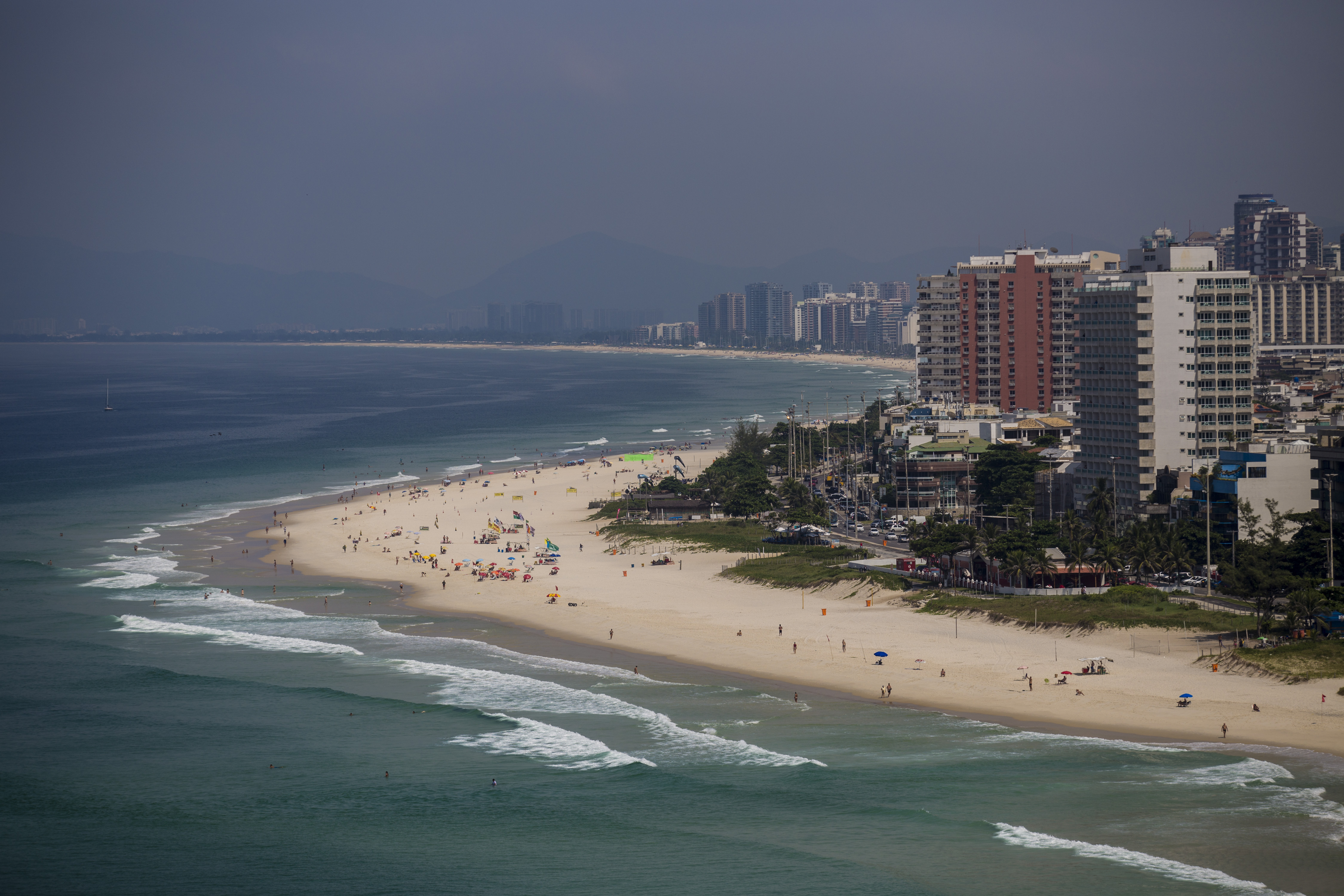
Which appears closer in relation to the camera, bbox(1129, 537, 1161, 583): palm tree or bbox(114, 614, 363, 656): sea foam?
bbox(114, 614, 363, 656): sea foam

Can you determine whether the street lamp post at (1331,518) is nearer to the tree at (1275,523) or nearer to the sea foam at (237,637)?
the tree at (1275,523)

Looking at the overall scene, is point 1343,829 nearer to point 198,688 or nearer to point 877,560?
point 877,560

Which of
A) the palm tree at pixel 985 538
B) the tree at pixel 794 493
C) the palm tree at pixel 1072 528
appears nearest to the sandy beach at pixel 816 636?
the palm tree at pixel 985 538

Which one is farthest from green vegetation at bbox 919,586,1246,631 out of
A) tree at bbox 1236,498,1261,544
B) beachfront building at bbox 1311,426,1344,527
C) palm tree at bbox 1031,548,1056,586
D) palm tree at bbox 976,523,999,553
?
beachfront building at bbox 1311,426,1344,527

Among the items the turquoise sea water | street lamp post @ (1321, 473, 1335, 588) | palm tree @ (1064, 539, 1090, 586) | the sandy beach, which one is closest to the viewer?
the turquoise sea water

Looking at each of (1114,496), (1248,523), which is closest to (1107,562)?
(1248,523)

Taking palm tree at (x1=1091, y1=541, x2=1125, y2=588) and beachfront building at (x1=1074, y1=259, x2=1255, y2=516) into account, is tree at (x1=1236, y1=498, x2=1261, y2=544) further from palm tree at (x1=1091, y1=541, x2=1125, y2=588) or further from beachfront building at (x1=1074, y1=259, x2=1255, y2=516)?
beachfront building at (x1=1074, y1=259, x2=1255, y2=516)
